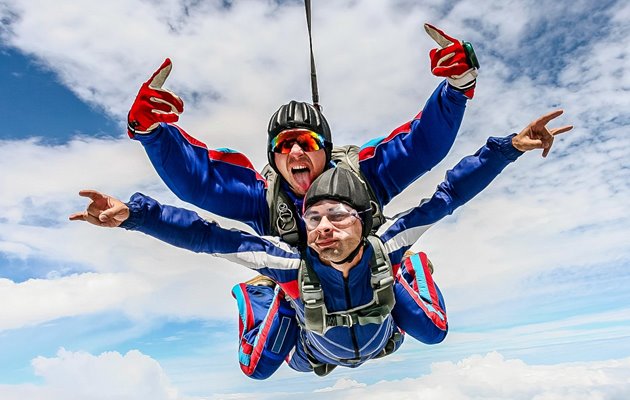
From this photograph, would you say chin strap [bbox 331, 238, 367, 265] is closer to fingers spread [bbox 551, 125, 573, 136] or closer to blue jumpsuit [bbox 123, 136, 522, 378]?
blue jumpsuit [bbox 123, 136, 522, 378]

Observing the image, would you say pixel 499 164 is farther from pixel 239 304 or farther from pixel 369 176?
pixel 239 304

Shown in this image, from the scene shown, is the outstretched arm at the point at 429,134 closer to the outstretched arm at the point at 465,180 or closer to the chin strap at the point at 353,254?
the outstretched arm at the point at 465,180

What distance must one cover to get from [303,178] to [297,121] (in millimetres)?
352

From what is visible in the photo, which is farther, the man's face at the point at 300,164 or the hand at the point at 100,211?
the man's face at the point at 300,164

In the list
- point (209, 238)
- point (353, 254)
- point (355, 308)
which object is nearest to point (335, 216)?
point (353, 254)

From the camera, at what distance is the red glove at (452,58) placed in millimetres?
3104

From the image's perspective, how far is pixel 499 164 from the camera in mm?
3250

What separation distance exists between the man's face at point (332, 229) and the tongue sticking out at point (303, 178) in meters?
0.41

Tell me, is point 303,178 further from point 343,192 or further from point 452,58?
point 452,58

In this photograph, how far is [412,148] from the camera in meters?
3.61

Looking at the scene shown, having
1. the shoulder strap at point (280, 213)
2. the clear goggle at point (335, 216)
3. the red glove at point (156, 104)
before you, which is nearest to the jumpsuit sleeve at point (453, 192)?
the clear goggle at point (335, 216)

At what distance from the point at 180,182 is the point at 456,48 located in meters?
1.72

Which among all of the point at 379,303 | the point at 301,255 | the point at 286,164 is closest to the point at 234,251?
the point at 301,255

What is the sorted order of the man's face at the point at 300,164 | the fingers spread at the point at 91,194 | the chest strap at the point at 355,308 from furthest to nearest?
1. the man's face at the point at 300,164
2. the chest strap at the point at 355,308
3. the fingers spread at the point at 91,194
